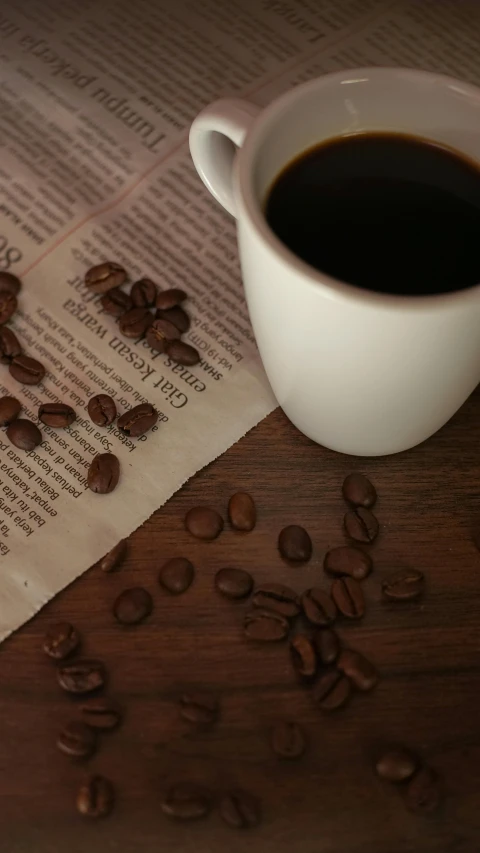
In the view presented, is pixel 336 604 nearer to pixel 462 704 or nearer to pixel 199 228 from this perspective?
pixel 462 704

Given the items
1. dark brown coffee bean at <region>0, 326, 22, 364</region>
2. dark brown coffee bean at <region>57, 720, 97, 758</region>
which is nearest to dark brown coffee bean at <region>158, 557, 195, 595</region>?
dark brown coffee bean at <region>57, 720, 97, 758</region>

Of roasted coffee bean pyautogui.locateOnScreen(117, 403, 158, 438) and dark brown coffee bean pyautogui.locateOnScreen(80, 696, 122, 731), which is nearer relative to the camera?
dark brown coffee bean pyautogui.locateOnScreen(80, 696, 122, 731)

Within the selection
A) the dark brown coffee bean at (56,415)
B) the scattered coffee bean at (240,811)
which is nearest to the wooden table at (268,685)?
the scattered coffee bean at (240,811)

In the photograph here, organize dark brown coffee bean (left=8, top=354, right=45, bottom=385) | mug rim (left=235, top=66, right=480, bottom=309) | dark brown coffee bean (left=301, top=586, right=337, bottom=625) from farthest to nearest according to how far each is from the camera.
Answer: dark brown coffee bean (left=8, top=354, right=45, bottom=385)
dark brown coffee bean (left=301, top=586, right=337, bottom=625)
mug rim (left=235, top=66, right=480, bottom=309)

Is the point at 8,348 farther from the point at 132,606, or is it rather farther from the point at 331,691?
the point at 331,691

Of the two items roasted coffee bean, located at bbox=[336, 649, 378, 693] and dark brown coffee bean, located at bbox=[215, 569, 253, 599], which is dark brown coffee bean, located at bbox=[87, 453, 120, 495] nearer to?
Result: dark brown coffee bean, located at bbox=[215, 569, 253, 599]

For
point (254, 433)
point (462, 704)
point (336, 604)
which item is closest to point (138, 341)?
point (254, 433)

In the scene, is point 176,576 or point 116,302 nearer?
point 176,576

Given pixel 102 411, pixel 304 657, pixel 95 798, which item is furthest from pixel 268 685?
pixel 102 411
